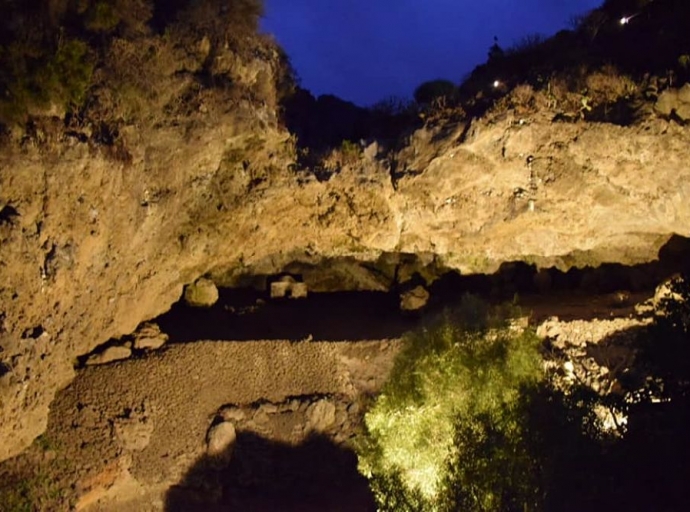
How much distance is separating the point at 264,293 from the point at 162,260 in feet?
14.3

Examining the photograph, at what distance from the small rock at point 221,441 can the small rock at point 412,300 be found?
6.55 meters

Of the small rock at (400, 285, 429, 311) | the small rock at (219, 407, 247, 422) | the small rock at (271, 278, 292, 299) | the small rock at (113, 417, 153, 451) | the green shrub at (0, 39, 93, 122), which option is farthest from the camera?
the small rock at (271, 278, 292, 299)

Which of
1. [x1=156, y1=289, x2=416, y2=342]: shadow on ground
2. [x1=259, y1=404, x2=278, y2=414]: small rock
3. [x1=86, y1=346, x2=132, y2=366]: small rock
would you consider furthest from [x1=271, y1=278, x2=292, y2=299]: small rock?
[x1=86, y1=346, x2=132, y2=366]: small rock

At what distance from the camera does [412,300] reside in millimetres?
19953

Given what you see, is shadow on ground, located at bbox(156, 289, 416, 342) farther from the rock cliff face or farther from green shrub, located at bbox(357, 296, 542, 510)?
green shrub, located at bbox(357, 296, 542, 510)

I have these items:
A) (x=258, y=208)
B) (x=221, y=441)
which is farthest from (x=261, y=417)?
(x=258, y=208)

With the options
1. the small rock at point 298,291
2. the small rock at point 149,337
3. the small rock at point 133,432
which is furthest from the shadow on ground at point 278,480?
the small rock at point 298,291

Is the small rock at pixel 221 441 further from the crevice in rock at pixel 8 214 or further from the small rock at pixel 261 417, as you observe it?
the crevice in rock at pixel 8 214

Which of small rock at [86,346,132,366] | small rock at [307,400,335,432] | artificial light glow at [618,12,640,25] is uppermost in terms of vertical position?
artificial light glow at [618,12,640,25]

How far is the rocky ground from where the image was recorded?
46.7ft

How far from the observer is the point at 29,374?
1308 cm

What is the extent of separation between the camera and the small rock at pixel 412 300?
19.9m

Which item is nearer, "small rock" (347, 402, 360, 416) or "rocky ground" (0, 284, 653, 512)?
"rocky ground" (0, 284, 653, 512)

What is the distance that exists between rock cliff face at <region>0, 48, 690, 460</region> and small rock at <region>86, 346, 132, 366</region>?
31cm
